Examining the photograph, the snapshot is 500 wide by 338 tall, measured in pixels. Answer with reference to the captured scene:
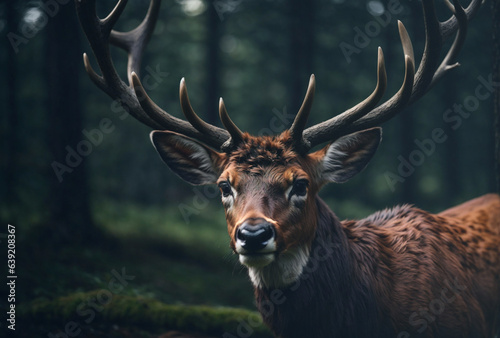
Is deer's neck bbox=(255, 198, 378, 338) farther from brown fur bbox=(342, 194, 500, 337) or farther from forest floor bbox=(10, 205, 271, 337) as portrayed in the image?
forest floor bbox=(10, 205, 271, 337)

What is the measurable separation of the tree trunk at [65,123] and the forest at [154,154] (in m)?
0.03

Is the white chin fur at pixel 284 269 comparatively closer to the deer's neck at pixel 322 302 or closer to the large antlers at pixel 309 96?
the deer's neck at pixel 322 302

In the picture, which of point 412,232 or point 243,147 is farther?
point 412,232

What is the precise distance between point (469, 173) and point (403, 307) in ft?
63.9

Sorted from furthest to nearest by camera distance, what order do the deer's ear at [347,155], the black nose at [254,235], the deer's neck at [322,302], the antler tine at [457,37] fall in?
1. the antler tine at [457,37]
2. the deer's ear at [347,155]
3. the deer's neck at [322,302]
4. the black nose at [254,235]

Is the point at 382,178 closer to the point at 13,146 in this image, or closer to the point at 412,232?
the point at 13,146

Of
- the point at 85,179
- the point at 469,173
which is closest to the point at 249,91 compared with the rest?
the point at 469,173

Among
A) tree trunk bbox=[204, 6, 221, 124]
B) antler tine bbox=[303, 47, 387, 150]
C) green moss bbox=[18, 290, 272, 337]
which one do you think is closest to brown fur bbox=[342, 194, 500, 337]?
antler tine bbox=[303, 47, 387, 150]

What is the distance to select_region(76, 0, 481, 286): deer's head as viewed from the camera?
4090 millimetres

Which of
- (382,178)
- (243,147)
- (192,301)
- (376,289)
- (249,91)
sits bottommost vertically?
(382,178)

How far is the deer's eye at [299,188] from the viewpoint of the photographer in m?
4.30

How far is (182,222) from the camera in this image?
13516 millimetres

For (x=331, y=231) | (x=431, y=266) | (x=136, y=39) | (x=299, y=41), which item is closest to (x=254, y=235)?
(x=331, y=231)

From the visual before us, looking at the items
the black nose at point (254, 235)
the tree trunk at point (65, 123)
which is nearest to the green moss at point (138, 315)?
the black nose at point (254, 235)
